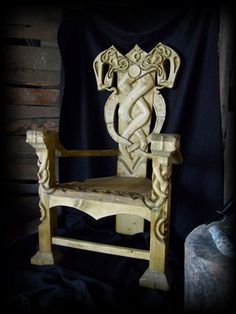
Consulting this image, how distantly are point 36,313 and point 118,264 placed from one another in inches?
23.5

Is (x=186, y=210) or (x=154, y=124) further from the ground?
(x=154, y=124)

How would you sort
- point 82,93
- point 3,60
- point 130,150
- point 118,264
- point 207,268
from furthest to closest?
point 3,60 < point 82,93 < point 130,150 < point 118,264 < point 207,268

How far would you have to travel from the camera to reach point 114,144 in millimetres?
2324

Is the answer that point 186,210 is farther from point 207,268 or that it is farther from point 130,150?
point 207,268

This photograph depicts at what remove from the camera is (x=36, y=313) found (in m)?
1.39

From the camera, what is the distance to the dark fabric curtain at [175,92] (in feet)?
6.52

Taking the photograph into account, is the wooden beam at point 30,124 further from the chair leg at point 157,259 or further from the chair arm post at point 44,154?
the chair leg at point 157,259

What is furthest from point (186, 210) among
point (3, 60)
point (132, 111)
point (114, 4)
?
point (3, 60)

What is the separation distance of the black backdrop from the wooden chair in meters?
0.11

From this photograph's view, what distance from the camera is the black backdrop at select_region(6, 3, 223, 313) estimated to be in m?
1.60

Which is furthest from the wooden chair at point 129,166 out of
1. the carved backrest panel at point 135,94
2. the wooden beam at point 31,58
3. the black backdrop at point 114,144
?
the wooden beam at point 31,58

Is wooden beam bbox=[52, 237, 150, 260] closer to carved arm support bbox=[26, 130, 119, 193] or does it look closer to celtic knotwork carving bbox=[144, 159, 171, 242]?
celtic knotwork carving bbox=[144, 159, 171, 242]

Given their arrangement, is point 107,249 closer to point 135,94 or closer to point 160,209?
point 160,209

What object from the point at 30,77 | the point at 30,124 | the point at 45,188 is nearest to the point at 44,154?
the point at 45,188
